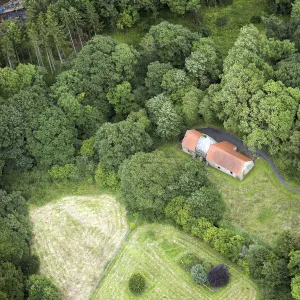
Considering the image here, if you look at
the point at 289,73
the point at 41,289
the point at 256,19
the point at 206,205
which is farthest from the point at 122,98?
the point at 256,19

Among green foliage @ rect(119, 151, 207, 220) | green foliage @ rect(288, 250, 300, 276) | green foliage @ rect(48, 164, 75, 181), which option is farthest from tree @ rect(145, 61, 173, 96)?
green foliage @ rect(288, 250, 300, 276)

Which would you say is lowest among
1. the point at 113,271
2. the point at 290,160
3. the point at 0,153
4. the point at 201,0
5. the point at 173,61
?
the point at 113,271

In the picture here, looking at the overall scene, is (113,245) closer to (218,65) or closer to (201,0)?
(218,65)

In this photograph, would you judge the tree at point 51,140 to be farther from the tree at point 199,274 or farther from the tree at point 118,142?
the tree at point 199,274

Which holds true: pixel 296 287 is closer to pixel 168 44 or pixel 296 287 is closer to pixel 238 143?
pixel 238 143

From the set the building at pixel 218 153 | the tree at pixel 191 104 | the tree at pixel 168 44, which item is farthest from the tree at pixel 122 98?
the building at pixel 218 153

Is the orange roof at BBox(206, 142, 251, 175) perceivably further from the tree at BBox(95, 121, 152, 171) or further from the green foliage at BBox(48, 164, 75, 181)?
the green foliage at BBox(48, 164, 75, 181)

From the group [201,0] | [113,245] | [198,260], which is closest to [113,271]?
[113,245]
